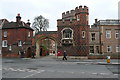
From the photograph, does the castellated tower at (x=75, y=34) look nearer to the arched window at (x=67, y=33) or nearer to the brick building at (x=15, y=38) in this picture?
the arched window at (x=67, y=33)

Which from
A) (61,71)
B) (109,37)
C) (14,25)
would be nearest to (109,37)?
(109,37)

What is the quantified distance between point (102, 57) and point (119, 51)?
26.9 feet

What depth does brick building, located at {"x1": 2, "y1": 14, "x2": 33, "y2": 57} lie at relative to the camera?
39438mm

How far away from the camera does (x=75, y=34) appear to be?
35000mm

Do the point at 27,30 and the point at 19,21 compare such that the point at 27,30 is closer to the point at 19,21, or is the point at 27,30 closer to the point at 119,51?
the point at 19,21

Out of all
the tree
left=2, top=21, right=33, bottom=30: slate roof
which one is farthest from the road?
the tree

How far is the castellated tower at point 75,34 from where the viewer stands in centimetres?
3444

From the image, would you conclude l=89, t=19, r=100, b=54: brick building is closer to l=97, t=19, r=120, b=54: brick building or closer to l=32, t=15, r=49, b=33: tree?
l=97, t=19, r=120, b=54: brick building

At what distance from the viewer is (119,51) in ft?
127

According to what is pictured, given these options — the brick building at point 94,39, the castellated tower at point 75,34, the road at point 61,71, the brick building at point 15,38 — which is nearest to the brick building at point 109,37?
the brick building at point 94,39

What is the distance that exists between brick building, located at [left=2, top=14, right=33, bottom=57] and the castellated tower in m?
8.29

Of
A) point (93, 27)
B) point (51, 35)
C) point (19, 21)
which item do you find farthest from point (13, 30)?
point (93, 27)

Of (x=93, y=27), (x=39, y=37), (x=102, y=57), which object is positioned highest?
(x=93, y=27)

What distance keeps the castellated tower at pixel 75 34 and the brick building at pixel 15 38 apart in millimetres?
8290
